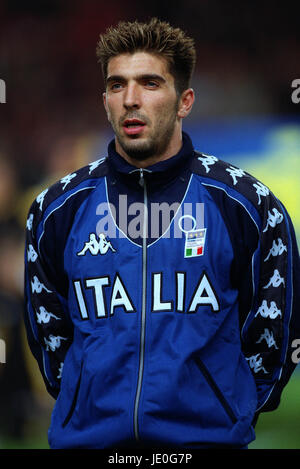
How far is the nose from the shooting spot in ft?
6.97

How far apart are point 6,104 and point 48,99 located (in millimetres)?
188

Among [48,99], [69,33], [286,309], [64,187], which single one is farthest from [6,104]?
[286,309]

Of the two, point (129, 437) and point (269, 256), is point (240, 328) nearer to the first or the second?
point (269, 256)

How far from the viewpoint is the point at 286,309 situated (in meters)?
2.20

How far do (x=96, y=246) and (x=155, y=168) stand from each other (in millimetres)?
277

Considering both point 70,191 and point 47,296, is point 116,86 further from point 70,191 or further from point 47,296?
point 47,296

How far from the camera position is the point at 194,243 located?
2.12m

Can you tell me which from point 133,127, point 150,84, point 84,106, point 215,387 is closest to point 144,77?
point 150,84

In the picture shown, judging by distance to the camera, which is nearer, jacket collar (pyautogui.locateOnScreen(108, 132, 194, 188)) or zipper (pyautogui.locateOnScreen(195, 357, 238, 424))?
zipper (pyautogui.locateOnScreen(195, 357, 238, 424))

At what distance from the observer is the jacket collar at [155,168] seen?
Answer: 2162mm

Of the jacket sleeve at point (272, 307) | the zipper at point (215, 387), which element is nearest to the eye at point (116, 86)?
the jacket sleeve at point (272, 307)

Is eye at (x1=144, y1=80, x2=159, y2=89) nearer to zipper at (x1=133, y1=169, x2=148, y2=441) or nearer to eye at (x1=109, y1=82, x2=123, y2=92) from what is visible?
eye at (x1=109, y1=82, x2=123, y2=92)

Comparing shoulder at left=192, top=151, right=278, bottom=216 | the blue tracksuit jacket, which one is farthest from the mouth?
shoulder at left=192, top=151, right=278, bottom=216

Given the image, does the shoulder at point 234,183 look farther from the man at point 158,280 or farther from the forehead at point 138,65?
the forehead at point 138,65
